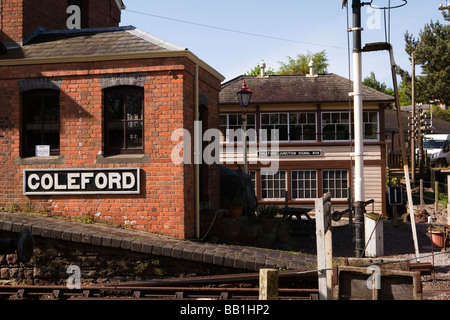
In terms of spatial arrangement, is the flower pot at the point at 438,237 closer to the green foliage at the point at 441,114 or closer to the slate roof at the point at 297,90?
the slate roof at the point at 297,90

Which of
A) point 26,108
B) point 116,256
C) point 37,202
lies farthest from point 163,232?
point 26,108

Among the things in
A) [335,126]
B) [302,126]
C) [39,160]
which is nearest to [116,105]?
[39,160]

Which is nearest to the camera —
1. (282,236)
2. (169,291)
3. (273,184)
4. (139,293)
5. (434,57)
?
(139,293)

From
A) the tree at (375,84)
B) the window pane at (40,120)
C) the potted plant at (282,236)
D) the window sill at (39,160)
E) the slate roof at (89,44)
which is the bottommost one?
the potted plant at (282,236)

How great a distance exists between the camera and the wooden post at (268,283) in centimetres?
578

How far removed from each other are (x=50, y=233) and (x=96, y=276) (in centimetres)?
123

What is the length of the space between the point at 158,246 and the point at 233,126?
1428cm

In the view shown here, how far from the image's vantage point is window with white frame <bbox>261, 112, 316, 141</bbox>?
22141 mm

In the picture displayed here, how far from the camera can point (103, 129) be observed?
35.3 ft

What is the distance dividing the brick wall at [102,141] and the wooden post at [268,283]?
459 cm

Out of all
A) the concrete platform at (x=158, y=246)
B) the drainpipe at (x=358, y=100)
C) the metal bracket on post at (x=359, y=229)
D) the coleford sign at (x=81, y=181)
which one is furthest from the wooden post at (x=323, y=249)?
the coleford sign at (x=81, y=181)

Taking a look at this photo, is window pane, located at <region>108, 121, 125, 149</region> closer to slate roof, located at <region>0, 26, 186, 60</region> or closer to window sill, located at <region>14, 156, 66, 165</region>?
window sill, located at <region>14, 156, 66, 165</region>

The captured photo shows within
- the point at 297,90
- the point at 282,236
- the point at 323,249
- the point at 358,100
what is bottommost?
the point at 282,236

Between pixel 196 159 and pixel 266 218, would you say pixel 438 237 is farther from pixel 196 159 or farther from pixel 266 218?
pixel 196 159
